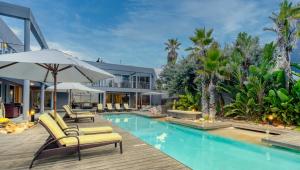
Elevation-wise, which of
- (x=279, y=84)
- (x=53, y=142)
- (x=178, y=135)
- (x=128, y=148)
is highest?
(x=279, y=84)

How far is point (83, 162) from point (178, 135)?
25.6 feet

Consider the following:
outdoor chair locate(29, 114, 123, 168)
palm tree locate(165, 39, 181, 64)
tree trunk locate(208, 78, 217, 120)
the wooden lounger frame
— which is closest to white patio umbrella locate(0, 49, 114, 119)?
outdoor chair locate(29, 114, 123, 168)

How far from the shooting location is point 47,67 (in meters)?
6.16

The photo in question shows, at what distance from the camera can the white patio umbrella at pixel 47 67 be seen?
4656 millimetres

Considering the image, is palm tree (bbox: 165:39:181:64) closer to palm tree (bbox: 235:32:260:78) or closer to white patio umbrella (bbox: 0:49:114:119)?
palm tree (bbox: 235:32:260:78)

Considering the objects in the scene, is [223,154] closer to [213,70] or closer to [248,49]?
[213,70]

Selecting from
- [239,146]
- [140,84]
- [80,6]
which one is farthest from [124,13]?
[239,146]

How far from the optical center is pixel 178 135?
11367mm

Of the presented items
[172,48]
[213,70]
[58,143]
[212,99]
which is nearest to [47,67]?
[58,143]

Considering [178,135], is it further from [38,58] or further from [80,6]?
[80,6]

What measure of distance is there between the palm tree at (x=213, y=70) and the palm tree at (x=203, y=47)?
50 cm

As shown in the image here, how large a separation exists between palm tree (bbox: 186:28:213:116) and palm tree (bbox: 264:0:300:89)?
524 cm

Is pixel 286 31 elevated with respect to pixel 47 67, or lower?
elevated

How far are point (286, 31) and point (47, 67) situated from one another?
42.9 feet
